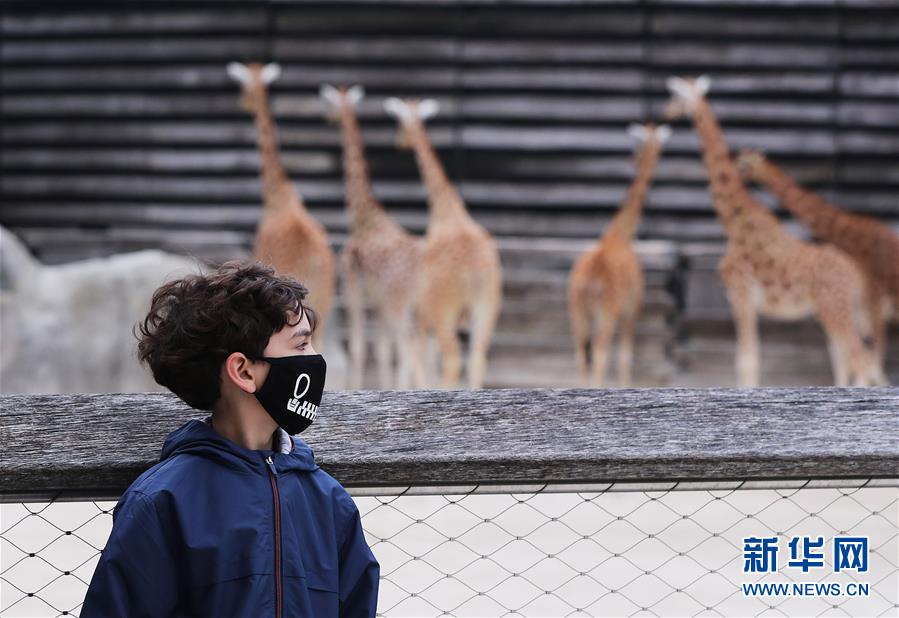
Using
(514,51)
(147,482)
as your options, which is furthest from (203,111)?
(147,482)

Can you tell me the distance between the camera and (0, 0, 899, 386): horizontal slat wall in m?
5.57

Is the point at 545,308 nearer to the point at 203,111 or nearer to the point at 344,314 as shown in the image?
the point at 344,314

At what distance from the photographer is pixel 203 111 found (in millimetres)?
5742

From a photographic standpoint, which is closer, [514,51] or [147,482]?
[147,482]

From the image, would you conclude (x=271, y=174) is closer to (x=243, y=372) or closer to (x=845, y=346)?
(x=845, y=346)

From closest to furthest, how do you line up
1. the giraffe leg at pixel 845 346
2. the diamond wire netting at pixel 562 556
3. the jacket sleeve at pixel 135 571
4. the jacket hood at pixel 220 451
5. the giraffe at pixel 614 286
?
the jacket sleeve at pixel 135 571
the jacket hood at pixel 220 451
the diamond wire netting at pixel 562 556
the giraffe leg at pixel 845 346
the giraffe at pixel 614 286

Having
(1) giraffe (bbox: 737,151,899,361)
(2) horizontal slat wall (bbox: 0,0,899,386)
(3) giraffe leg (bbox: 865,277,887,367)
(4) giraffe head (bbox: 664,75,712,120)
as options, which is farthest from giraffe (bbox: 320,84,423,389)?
(3) giraffe leg (bbox: 865,277,887,367)

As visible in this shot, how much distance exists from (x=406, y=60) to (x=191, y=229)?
1587 millimetres

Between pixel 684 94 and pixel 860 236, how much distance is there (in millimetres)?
1264

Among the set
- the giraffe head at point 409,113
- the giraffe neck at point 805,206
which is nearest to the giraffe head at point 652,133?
the giraffe neck at point 805,206

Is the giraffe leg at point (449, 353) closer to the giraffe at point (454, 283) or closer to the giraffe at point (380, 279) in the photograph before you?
the giraffe at point (454, 283)

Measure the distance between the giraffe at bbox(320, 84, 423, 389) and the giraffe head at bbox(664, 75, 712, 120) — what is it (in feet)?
5.34

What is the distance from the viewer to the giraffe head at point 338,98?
5.66 meters

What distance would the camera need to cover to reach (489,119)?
5.68 meters
